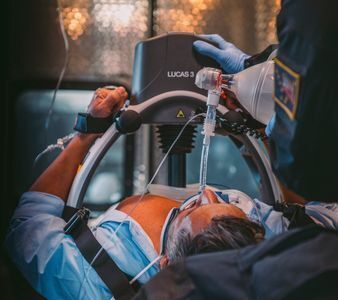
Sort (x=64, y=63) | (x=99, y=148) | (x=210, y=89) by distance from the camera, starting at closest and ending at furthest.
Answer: (x=210, y=89), (x=99, y=148), (x=64, y=63)

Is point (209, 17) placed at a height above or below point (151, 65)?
above

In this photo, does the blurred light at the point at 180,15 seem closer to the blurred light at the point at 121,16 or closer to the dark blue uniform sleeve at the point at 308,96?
the blurred light at the point at 121,16

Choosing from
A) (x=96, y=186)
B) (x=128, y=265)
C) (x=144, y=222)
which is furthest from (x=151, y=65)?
(x=96, y=186)

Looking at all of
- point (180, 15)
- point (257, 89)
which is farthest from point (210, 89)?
point (180, 15)

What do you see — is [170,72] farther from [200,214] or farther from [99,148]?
[200,214]

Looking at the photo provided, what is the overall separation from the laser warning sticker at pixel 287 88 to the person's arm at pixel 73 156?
26.5 inches

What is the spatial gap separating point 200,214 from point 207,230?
0.10 meters

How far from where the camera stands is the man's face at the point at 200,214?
113 cm

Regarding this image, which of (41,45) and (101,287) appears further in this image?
(41,45)

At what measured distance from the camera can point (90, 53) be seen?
182 cm

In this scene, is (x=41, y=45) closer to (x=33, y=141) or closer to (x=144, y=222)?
(x=33, y=141)

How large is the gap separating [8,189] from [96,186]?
321 millimetres

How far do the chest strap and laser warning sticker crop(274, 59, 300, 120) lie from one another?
2.12 feet

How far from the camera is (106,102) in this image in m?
1.34
